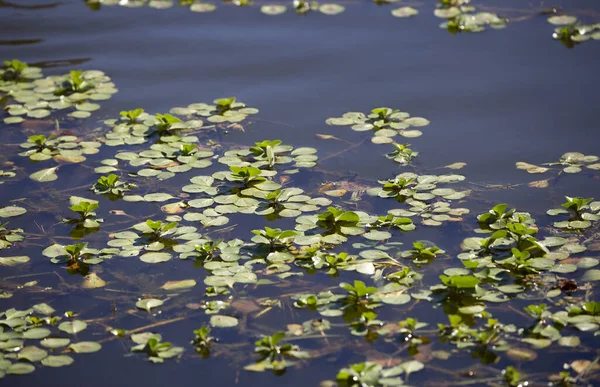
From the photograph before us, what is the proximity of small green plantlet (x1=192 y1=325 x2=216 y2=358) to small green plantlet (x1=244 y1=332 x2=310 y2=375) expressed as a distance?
6.0 inches

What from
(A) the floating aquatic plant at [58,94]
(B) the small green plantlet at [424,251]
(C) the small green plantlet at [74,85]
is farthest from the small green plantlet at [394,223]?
(C) the small green plantlet at [74,85]

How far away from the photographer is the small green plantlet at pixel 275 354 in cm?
224

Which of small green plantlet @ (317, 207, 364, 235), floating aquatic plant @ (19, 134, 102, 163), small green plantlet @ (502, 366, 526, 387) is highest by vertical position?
floating aquatic plant @ (19, 134, 102, 163)

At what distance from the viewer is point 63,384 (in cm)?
226

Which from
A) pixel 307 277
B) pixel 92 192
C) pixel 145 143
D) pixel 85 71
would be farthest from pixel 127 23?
pixel 307 277

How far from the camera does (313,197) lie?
10.4 ft

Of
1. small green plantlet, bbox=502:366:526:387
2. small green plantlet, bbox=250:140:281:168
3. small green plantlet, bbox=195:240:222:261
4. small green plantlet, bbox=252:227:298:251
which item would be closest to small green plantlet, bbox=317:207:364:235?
small green plantlet, bbox=252:227:298:251

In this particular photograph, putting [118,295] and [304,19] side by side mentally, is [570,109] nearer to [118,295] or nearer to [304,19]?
[304,19]

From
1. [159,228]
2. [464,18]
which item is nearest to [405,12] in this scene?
[464,18]

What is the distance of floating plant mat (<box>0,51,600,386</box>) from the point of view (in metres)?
2.29

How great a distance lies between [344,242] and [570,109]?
5.74 feet

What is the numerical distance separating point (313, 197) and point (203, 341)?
101cm

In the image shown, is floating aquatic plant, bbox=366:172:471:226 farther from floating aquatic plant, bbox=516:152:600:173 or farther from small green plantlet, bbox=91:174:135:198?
small green plantlet, bbox=91:174:135:198

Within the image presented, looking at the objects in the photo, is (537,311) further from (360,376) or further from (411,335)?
(360,376)
